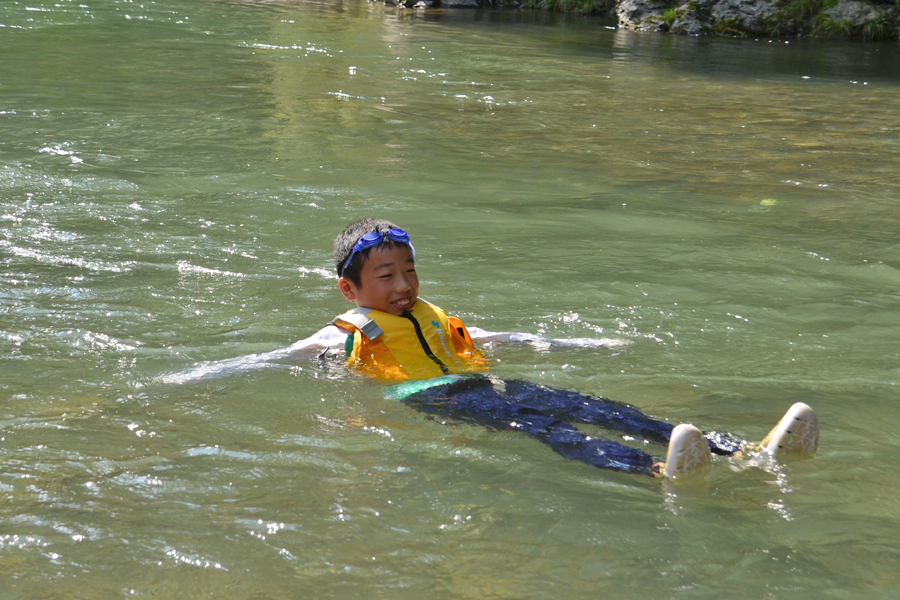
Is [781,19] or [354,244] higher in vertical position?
[781,19]

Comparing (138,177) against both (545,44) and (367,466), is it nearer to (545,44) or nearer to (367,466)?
(367,466)

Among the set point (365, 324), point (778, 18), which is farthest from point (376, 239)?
point (778, 18)

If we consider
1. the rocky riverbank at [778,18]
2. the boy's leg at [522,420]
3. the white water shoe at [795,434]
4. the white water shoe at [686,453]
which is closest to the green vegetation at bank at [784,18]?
the rocky riverbank at [778,18]

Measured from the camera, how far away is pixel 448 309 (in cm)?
588

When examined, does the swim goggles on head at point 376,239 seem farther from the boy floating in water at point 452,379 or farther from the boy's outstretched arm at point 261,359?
the boy's outstretched arm at point 261,359

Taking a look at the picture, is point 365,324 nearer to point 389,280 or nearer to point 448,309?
point 389,280

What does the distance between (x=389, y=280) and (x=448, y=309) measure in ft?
4.17

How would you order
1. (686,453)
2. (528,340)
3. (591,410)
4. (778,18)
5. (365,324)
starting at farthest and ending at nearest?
(778,18) < (528,340) < (365,324) < (591,410) < (686,453)

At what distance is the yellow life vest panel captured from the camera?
181 inches

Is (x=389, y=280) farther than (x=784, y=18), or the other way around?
(x=784, y=18)

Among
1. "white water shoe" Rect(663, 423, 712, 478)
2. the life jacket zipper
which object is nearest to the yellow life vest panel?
the life jacket zipper

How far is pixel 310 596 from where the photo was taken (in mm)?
2953

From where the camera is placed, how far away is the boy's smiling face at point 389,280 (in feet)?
15.2

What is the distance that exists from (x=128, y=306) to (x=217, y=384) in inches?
54.1
